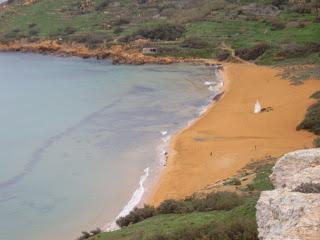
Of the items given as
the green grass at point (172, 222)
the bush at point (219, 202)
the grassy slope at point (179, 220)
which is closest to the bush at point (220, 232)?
the grassy slope at point (179, 220)

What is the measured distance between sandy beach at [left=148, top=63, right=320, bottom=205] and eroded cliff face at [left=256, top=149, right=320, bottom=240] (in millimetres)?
13957

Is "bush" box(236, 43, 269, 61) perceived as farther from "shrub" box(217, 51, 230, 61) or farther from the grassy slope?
the grassy slope

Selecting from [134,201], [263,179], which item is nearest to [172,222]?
[263,179]

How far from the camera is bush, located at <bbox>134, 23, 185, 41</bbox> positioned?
67000 millimetres

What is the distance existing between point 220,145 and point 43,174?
9.57m

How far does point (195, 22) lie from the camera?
235 ft

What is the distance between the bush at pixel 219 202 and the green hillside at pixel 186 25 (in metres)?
33.5

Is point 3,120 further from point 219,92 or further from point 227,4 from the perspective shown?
point 227,4

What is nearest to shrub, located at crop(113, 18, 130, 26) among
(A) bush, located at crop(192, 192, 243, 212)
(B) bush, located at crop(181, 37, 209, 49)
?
(B) bush, located at crop(181, 37, 209, 49)

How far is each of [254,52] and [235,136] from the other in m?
25.1

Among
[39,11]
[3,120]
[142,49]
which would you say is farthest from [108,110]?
[39,11]

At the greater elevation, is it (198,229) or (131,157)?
(198,229)

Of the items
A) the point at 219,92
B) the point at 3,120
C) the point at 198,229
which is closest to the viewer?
the point at 198,229

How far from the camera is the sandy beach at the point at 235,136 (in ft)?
87.6
